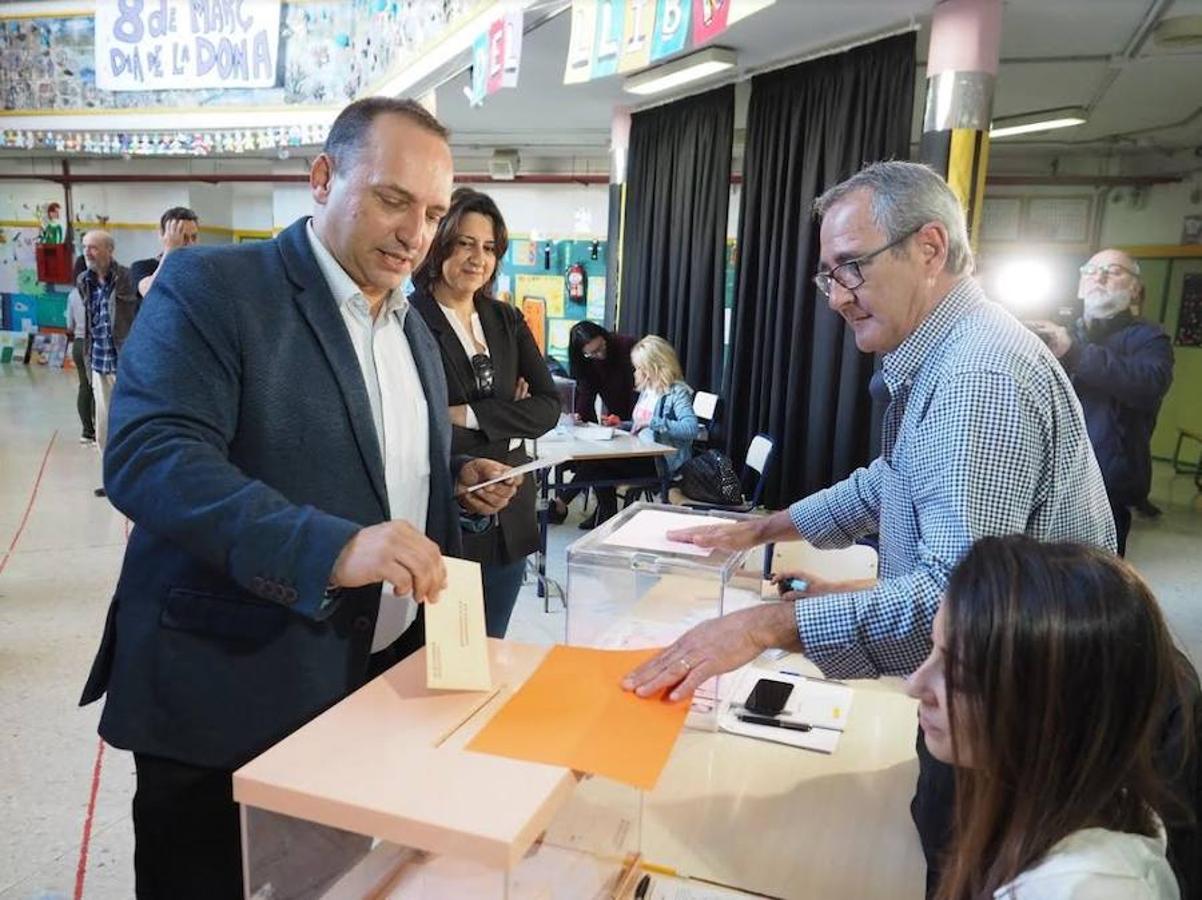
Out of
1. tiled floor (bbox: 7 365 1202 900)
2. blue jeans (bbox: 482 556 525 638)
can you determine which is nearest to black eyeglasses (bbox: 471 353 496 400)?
blue jeans (bbox: 482 556 525 638)

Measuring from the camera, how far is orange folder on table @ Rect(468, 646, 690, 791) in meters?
0.82

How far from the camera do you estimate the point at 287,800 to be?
0.76m

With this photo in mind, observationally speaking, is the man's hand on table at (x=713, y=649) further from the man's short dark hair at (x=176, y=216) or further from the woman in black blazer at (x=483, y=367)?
the man's short dark hair at (x=176, y=216)

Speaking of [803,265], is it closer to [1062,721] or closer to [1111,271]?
[1111,271]

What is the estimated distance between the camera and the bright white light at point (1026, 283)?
7.48 meters

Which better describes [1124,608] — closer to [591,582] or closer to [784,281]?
[591,582]

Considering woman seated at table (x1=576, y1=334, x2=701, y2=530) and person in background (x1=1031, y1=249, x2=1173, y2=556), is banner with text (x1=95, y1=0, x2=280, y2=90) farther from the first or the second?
person in background (x1=1031, y1=249, x2=1173, y2=556)

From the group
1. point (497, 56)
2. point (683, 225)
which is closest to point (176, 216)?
point (497, 56)

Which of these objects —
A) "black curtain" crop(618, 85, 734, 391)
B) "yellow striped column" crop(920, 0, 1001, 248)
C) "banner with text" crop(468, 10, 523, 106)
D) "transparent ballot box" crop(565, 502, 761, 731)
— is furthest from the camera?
"black curtain" crop(618, 85, 734, 391)

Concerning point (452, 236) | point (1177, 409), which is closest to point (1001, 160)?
point (1177, 409)

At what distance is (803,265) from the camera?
5352 mm

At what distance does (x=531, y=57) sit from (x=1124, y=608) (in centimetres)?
554

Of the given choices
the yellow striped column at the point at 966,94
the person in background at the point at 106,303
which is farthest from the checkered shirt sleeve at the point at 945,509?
the person in background at the point at 106,303

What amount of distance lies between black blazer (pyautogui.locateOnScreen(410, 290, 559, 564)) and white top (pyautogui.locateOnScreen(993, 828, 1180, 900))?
1.38m
